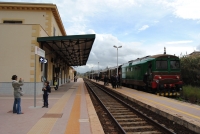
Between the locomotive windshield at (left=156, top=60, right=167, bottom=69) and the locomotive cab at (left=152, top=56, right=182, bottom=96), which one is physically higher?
the locomotive windshield at (left=156, top=60, right=167, bottom=69)

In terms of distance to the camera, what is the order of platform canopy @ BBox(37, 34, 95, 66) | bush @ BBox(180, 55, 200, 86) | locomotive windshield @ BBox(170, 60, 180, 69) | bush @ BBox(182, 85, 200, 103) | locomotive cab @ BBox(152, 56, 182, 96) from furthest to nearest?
bush @ BBox(180, 55, 200, 86)
locomotive windshield @ BBox(170, 60, 180, 69)
platform canopy @ BBox(37, 34, 95, 66)
locomotive cab @ BBox(152, 56, 182, 96)
bush @ BBox(182, 85, 200, 103)

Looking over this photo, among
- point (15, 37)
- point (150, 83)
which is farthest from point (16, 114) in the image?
point (150, 83)

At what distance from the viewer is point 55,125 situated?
260 inches

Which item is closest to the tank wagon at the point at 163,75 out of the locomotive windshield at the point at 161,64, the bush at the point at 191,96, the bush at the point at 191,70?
the locomotive windshield at the point at 161,64

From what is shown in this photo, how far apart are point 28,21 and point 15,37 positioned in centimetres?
692

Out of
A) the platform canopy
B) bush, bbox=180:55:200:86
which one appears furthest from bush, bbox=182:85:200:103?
bush, bbox=180:55:200:86

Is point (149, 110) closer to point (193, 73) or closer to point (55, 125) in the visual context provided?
point (55, 125)

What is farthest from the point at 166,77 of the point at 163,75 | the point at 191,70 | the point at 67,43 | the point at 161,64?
the point at 191,70

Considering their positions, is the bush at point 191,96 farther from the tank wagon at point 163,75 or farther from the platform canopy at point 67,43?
the platform canopy at point 67,43

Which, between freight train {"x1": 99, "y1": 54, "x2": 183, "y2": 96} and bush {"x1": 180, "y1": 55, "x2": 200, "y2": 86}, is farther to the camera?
bush {"x1": 180, "y1": 55, "x2": 200, "y2": 86}

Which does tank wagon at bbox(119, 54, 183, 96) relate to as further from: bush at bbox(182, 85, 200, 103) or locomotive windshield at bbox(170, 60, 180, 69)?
bush at bbox(182, 85, 200, 103)

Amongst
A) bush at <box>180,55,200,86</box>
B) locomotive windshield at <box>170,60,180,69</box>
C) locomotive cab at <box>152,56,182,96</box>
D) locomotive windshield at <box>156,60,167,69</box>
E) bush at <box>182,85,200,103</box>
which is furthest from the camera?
bush at <box>180,55,200,86</box>

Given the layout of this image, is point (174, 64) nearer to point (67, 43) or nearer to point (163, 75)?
point (163, 75)

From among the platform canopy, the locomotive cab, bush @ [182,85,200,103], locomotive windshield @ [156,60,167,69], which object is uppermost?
the platform canopy
